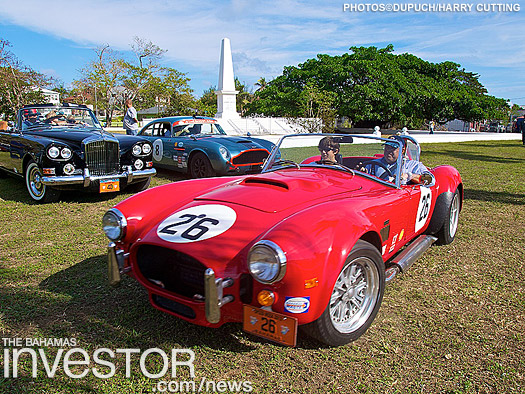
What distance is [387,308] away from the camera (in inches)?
127

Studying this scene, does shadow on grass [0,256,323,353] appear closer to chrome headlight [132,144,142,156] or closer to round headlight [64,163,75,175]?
round headlight [64,163,75,175]

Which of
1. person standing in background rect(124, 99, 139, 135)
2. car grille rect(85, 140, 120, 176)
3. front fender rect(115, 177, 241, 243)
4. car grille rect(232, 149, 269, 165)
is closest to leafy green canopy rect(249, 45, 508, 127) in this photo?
person standing in background rect(124, 99, 139, 135)

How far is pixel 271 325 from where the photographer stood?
2.30 m

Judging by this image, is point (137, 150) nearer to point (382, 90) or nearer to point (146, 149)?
point (146, 149)

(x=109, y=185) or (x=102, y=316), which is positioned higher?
(x=109, y=185)

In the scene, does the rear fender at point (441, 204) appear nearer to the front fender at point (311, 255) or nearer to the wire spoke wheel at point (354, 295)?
the wire spoke wheel at point (354, 295)

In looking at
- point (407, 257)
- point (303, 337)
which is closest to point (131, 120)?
point (407, 257)

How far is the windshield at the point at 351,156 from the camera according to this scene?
3.74 meters

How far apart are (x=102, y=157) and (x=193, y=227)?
466cm

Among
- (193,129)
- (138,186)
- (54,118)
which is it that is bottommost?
(138,186)

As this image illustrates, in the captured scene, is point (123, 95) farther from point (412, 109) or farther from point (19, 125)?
point (19, 125)

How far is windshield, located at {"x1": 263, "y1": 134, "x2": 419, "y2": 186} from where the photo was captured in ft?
12.3

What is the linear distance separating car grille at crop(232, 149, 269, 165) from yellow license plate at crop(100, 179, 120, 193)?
7.73 ft

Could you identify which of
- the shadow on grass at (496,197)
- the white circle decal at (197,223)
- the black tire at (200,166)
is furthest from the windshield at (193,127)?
the white circle decal at (197,223)
